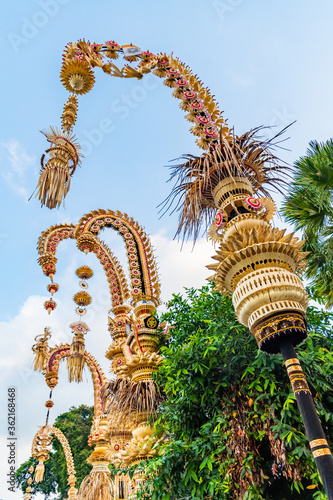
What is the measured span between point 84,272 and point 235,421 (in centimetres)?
781

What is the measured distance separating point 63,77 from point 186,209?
5.68 m

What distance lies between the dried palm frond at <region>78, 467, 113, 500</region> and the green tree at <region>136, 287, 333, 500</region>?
421 cm

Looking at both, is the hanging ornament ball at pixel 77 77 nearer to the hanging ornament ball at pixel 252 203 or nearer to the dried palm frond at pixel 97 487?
the hanging ornament ball at pixel 252 203

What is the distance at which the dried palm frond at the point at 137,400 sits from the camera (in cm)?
544

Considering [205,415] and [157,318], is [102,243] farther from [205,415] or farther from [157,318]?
[205,415]

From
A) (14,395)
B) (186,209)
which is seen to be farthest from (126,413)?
(14,395)

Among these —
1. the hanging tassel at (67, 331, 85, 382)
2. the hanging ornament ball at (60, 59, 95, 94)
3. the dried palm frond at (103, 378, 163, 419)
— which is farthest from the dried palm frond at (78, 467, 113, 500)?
the hanging ornament ball at (60, 59, 95, 94)

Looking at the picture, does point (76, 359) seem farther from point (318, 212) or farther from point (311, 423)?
point (311, 423)

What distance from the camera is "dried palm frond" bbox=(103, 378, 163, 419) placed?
17.9 ft

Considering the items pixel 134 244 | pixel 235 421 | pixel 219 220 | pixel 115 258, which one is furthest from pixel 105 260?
pixel 235 421

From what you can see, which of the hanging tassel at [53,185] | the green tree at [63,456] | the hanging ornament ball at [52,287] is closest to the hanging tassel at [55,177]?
the hanging tassel at [53,185]

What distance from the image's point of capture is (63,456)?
79.9 ft

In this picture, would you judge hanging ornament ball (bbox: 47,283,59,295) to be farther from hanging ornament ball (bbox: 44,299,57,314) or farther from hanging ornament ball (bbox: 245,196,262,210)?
hanging ornament ball (bbox: 245,196,262,210)

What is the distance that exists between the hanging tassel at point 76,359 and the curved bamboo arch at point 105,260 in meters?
3.93
